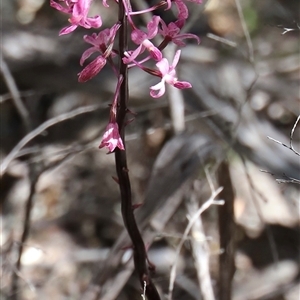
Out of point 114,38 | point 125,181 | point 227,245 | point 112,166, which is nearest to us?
point 114,38

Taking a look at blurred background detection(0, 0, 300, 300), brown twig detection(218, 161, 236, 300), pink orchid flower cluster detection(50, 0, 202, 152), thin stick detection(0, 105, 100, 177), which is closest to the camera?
pink orchid flower cluster detection(50, 0, 202, 152)

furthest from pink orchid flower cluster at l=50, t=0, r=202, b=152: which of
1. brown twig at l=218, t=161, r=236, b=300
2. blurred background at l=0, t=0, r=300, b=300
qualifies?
blurred background at l=0, t=0, r=300, b=300

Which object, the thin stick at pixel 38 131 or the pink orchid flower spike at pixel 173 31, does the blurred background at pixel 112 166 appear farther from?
the pink orchid flower spike at pixel 173 31

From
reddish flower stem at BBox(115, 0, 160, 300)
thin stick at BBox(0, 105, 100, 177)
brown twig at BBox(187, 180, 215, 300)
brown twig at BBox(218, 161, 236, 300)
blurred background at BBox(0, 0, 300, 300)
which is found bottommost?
blurred background at BBox(0, 0, 300, 300)

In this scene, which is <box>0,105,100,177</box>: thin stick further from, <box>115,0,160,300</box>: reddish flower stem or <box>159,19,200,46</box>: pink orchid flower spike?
<box>159,19,200,46</box>: pink orchid flower spike

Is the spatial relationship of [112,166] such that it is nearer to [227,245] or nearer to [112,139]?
[227,245]

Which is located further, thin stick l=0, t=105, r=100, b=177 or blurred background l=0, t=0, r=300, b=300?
blurred background l=0, t=0, r=300, b=300

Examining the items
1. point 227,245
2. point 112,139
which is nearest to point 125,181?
point 112,139
